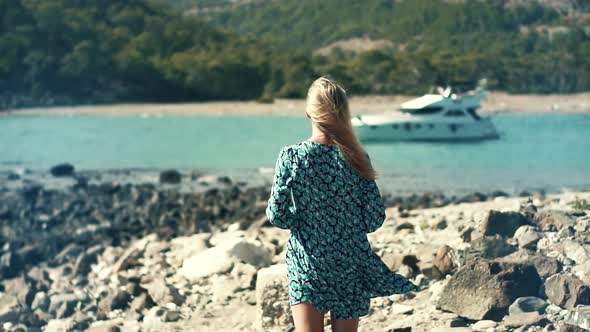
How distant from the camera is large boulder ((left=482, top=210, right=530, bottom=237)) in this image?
7.11 meters

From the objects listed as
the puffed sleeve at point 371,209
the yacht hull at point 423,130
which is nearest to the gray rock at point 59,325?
the puffed sleeve at point 371,209

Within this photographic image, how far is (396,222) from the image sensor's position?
402 inches

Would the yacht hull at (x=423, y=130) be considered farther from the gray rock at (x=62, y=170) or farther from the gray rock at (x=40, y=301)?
the gray rock at (x=40, y=301)

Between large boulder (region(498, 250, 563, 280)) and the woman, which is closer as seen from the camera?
the woman

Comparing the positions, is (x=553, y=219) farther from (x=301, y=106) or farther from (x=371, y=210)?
(x=301, y=106)

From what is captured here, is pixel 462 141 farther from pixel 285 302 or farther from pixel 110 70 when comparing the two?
pixel 110 70

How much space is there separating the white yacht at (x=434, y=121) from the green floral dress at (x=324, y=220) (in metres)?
23.5

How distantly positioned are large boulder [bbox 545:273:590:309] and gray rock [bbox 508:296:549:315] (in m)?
0.08

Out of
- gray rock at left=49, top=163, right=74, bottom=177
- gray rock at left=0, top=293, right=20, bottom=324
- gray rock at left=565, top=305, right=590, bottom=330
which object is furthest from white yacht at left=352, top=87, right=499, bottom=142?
gray rock at left=565, top=305, right=590, bottom=330

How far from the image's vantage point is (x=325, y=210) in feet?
13.2

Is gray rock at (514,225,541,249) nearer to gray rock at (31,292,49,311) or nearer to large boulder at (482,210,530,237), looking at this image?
large boulder at (482,210,530,237)

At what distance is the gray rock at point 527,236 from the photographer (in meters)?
6.70

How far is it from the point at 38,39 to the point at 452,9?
40.8 metres

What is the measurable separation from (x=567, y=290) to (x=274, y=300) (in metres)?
1.94
